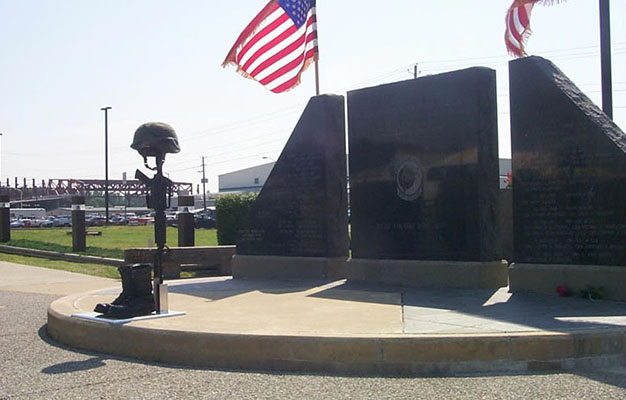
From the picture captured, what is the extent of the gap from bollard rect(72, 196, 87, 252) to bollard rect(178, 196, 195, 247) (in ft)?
15.3

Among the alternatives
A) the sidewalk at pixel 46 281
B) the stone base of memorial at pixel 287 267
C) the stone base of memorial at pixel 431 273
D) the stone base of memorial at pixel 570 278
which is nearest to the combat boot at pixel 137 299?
the stone base of memorial at pixel 431 273

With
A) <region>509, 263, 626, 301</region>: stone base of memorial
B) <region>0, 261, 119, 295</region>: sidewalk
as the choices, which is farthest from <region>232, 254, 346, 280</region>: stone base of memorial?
<region>509, 263, 626, 301</region>: stone base of memorial

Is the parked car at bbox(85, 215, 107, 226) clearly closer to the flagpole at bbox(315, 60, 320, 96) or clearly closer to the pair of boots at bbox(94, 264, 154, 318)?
the flagpole at bbox(315, 60, 320, 96)

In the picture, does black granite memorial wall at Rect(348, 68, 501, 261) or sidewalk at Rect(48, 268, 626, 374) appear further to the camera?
black granite memorial wall at Rect(348, 68, 501, 261)

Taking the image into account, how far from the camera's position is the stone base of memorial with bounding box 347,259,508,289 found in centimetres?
1065

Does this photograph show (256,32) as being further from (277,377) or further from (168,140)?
(277,377)

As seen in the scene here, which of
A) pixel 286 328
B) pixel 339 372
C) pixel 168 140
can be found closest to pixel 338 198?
pixel 168 140

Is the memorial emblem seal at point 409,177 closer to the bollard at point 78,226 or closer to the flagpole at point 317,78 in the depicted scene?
the flagpole at point 317,78

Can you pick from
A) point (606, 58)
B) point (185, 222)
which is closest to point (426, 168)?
point (606, 58)

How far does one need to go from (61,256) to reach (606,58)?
17866 millimetres

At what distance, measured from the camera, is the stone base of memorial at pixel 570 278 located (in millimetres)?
9164

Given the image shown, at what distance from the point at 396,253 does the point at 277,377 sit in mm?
5557

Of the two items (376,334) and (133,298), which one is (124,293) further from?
(376,334)

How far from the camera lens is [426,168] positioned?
1139cm
